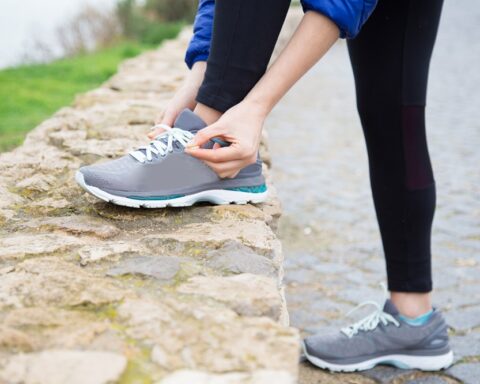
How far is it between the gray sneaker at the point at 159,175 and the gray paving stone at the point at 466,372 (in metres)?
0.89

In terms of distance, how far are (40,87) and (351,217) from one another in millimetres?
3514

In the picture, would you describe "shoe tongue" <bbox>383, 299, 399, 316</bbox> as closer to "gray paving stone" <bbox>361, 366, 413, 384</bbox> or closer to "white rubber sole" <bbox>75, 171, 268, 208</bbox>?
"gray paving stone" <bbox>361, 366, 413, 384</bbox>

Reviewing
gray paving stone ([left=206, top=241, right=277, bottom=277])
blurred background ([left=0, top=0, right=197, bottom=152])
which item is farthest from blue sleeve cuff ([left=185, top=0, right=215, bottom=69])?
blurred background ([left=0, top=0, right=197, bottom=152])

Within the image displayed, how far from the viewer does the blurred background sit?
5.71 metres

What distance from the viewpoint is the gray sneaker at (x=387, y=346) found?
189 centimetres

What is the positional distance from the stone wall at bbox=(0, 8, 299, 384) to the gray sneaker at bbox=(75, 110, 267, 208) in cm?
7

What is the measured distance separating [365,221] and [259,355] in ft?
8.56

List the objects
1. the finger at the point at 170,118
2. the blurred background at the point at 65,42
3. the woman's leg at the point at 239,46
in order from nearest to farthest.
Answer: the woman's leg at the point at 239,46 → the finger at the point at 170,118 → the blurred background at the point at 65,42

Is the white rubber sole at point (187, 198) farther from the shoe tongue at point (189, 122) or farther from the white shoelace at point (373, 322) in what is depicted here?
the white shoelace at point (373, 322)

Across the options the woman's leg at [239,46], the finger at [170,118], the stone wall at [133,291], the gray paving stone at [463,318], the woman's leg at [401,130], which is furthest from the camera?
the gray paving stone at [463,318]

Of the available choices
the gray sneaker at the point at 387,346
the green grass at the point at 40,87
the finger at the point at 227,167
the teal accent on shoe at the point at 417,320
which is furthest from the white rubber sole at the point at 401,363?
the green grass at the point at 40,87

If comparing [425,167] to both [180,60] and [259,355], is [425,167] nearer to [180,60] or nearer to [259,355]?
[259,355]

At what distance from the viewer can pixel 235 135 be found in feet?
5.31

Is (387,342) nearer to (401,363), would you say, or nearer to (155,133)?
(401,363)
